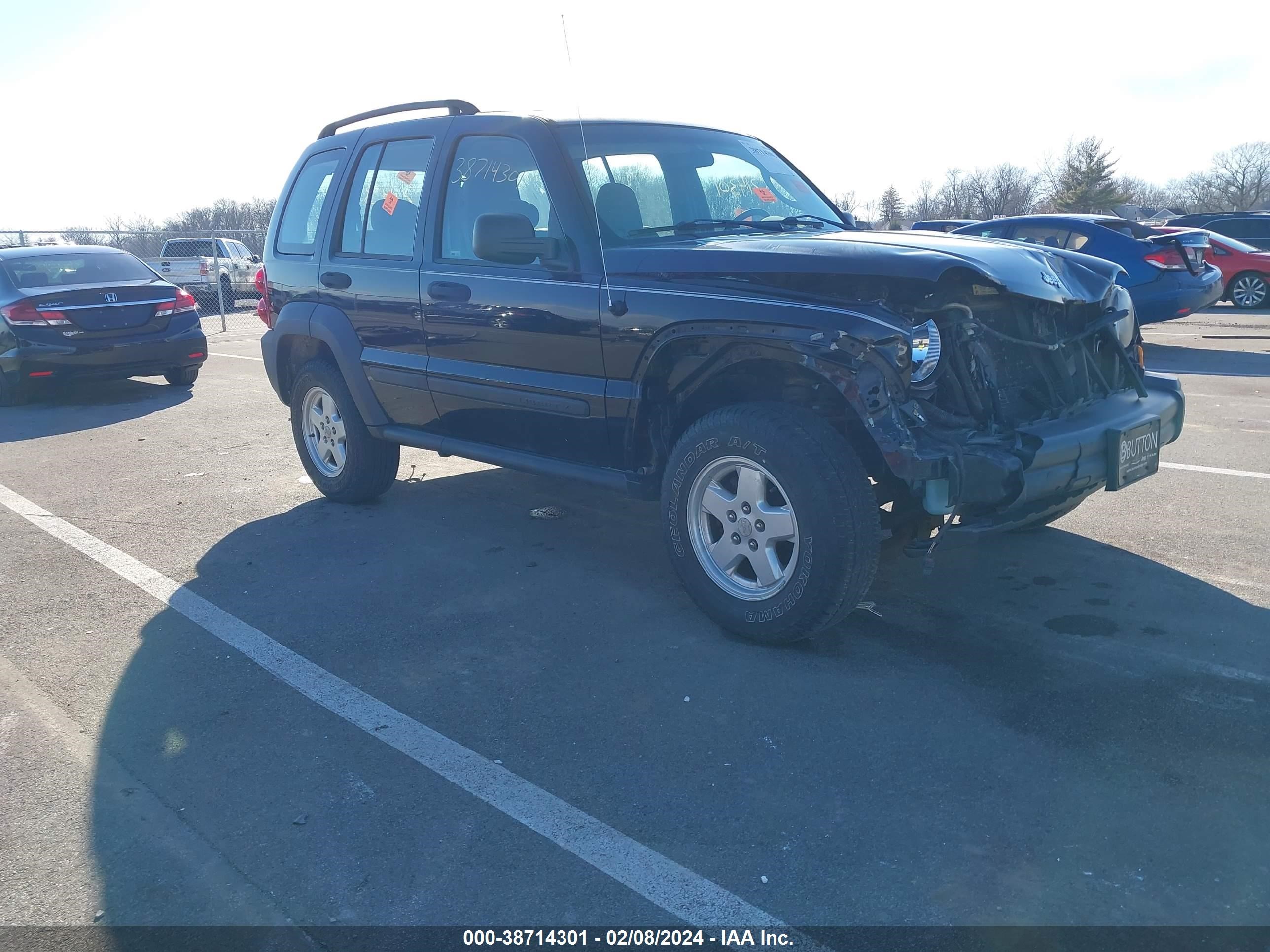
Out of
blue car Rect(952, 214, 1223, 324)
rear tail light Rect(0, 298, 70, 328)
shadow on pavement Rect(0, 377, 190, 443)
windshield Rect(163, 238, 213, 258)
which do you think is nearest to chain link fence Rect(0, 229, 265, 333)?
windshield Rect(163, 238, 213, 258)

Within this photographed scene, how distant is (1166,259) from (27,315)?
11736 millimetres

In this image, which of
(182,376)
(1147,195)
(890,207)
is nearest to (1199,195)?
(1147,195)

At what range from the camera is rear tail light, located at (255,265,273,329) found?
6.66 m

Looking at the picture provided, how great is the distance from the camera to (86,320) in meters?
10.5

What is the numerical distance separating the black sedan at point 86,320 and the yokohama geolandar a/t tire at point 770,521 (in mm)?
8350

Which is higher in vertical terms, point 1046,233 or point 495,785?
point 1046,233

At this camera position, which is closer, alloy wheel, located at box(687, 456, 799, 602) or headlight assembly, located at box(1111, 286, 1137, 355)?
alloy wheel, located at box(687, 456, 799, 602)

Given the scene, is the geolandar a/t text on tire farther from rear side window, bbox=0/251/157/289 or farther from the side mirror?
rear side window, bbox=0/251/157/289

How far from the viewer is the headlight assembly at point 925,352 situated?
370 cm

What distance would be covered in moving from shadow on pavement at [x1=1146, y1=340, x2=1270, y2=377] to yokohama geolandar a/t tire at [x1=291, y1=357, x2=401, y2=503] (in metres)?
8.15

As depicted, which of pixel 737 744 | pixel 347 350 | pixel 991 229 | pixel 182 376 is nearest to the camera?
pixel 737 744

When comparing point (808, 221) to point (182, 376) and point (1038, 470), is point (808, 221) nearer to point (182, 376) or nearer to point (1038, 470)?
point (1038, 470)

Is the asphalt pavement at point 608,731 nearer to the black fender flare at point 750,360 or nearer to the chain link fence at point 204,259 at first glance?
the black fender flare at point 750,360

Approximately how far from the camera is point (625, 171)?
→ 192 inches
